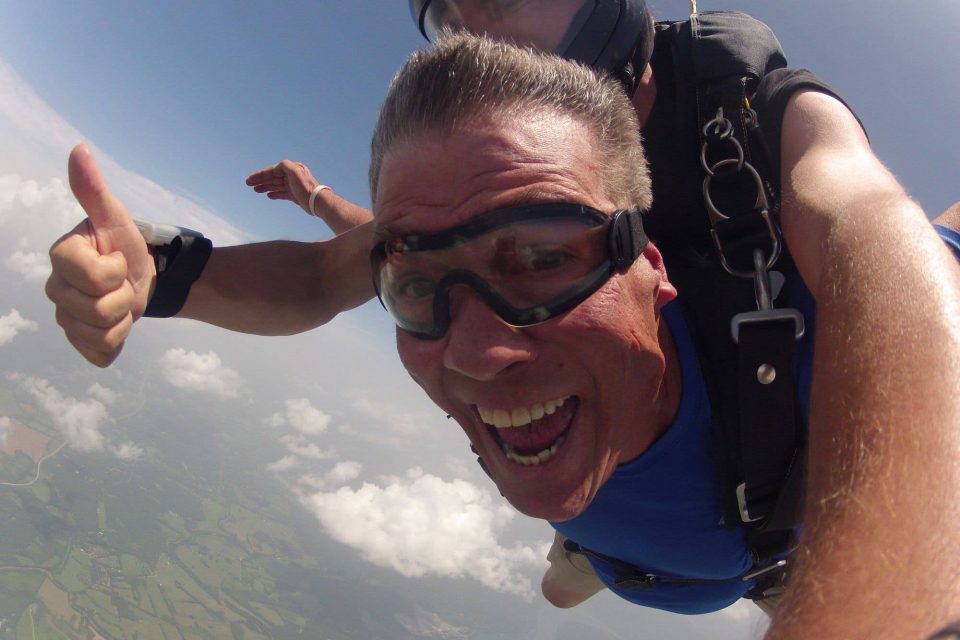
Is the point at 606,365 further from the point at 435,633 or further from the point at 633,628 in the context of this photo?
the point at 633,628

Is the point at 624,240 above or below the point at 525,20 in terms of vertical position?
below

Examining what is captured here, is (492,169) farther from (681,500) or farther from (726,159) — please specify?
(681,500)

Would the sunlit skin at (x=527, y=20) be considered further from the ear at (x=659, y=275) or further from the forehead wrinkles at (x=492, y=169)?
the ear at (x=659, y=275)

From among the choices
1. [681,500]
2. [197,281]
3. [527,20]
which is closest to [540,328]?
[681,500]

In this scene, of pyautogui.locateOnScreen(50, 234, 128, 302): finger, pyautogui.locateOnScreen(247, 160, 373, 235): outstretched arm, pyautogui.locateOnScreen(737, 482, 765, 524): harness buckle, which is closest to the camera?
pyautogui.locateOnScreen(50, 234, 128, 302): finger

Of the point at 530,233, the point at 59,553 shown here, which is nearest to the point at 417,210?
the point at 530,233

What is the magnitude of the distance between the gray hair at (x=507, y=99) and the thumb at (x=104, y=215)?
72 centimetres

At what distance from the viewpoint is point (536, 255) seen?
1.25 m

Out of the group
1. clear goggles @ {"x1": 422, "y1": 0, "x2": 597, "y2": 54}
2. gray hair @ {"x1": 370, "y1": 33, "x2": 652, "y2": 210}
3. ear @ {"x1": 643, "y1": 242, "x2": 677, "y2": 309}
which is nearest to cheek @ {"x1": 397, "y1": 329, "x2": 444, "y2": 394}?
gray hair @ {"x1": 370, "y1": 33, "x2": 652, "y2": 210}

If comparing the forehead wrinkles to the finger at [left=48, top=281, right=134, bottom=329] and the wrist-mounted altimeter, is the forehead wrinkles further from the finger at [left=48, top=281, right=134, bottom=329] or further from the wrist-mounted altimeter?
the wrist-mounted altimeter

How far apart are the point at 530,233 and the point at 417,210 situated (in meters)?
0.33

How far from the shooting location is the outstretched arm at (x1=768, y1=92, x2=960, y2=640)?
48 cm

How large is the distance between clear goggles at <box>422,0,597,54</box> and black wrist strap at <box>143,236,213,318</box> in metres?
1.27

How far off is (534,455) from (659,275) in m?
0.67
